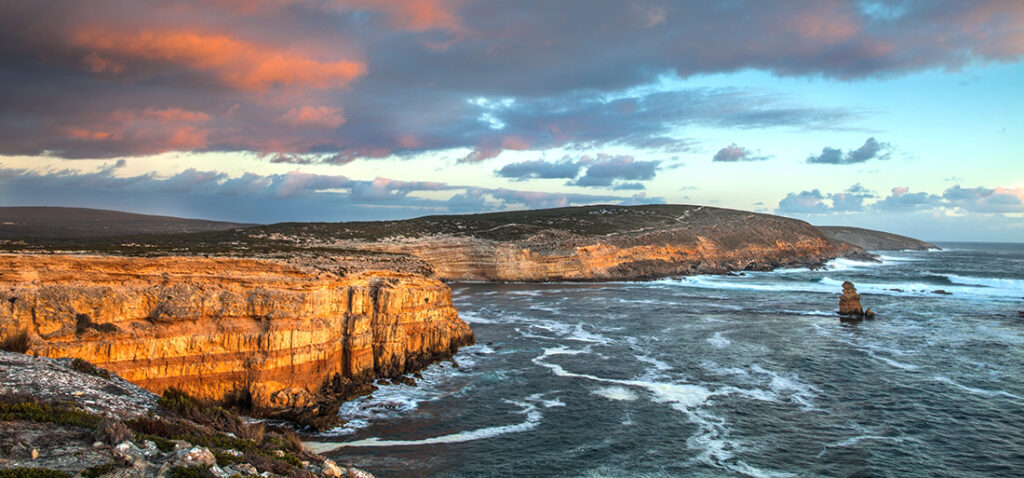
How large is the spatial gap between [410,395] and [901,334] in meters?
32.3

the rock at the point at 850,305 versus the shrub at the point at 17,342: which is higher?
the shrub at the point at 17,342

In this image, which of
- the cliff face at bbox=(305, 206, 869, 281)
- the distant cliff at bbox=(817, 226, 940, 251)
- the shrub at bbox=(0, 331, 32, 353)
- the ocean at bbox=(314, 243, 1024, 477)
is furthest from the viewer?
the distant cliff at bbox=(817, 226, 940, 251)

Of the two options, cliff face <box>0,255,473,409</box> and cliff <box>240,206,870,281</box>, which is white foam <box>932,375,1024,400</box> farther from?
cliff <box>240,206,870,281</box>

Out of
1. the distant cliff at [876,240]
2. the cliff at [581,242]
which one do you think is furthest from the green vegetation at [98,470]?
the distant cliff at [876,240]

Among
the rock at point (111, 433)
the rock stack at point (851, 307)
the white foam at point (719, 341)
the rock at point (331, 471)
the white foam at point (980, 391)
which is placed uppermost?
the rock at point (111, 433)

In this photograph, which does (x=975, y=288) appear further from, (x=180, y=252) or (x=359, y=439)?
(x=180, y=252)

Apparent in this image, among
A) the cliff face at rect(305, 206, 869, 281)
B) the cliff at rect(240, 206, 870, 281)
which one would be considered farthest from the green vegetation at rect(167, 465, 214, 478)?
the cliff face at rect(305, 206, 869, 281)

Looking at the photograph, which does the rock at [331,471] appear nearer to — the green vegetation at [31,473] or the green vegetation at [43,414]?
the green vegetation at [31,473]

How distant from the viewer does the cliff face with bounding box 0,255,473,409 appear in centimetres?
1798

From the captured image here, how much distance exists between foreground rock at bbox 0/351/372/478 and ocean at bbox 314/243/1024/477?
233 inches

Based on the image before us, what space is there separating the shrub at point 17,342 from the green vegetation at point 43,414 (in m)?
7.30

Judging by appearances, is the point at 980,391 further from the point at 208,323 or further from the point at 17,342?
the point at 17,342

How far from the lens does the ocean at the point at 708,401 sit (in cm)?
1770

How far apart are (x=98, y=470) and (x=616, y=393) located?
64.4 feet
